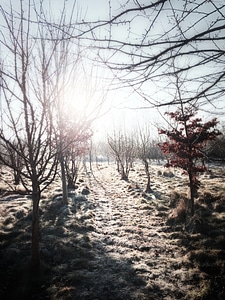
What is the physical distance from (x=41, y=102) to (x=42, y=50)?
0.91m

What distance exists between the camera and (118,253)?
4.88 meters

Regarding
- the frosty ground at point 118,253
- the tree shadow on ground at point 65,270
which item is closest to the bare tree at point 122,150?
the frosty ground at point 118,253

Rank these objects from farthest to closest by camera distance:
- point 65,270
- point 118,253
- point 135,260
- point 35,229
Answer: point 118,253 < point 135,260 < point 65,270 < point 35,229

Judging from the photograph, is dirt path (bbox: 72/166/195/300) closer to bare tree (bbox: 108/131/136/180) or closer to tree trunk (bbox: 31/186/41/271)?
tree trunk (bbox: 31/186/41/271)

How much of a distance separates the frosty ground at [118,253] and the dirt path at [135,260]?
0.05 ft

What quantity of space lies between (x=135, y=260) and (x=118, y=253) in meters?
0.50

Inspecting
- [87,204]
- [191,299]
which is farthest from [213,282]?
[87,204]

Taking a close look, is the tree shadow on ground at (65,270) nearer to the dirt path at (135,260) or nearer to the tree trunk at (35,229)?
the dirt path at (135,260)

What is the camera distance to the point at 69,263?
174 inches

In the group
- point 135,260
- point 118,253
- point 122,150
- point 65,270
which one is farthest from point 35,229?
point 122,150

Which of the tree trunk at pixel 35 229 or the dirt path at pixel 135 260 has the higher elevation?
the tree trunk at pixel 35 229

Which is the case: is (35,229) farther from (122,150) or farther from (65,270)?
(122,150)

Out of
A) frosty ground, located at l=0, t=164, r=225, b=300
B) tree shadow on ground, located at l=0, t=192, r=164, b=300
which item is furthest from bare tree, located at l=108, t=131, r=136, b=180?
tree shadow on ground, located at l=0, t=192, r=164, b=300

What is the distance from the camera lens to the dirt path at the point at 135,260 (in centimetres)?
346
